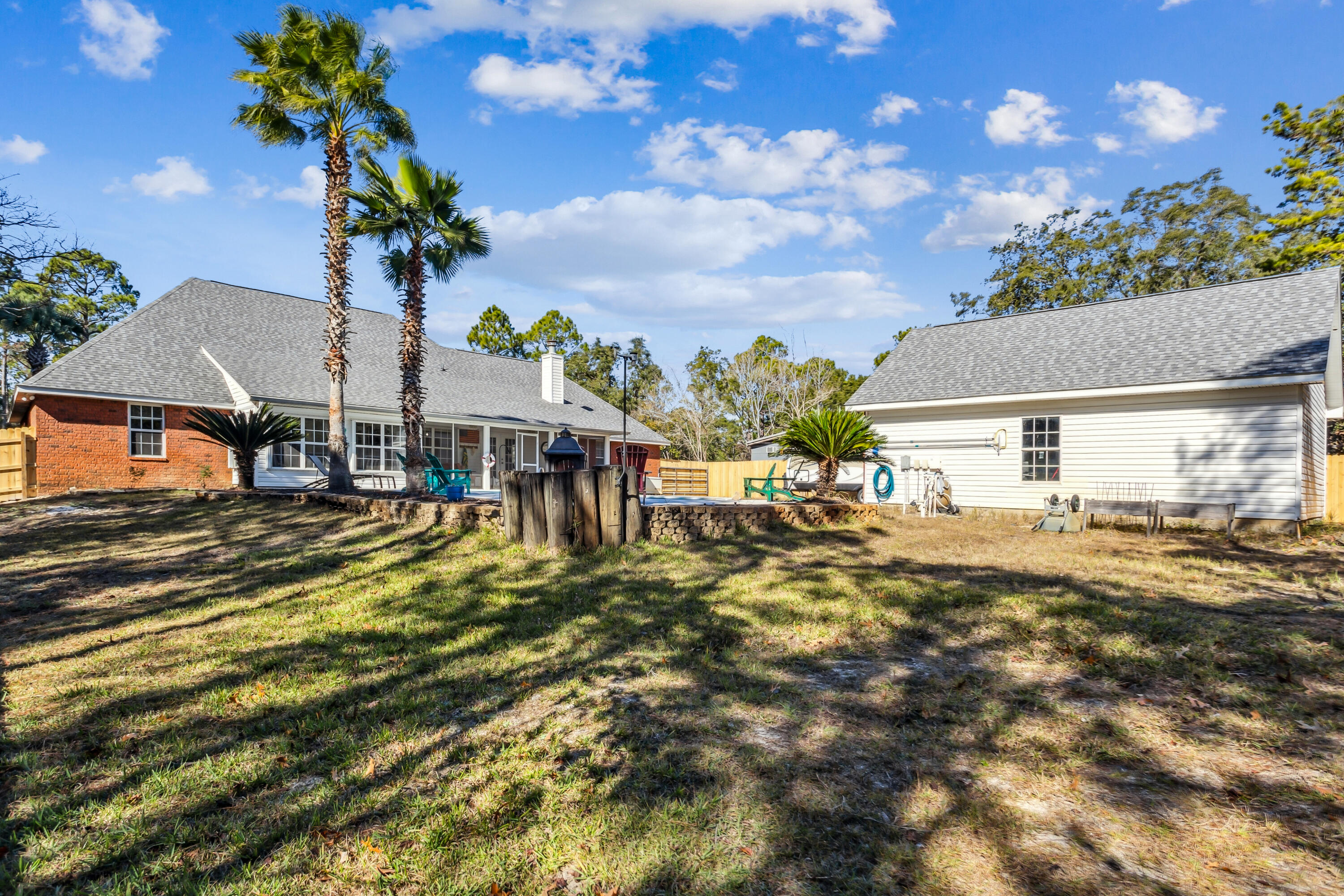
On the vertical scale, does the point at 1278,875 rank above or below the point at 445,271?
below

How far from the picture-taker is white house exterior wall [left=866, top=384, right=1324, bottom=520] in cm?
1166

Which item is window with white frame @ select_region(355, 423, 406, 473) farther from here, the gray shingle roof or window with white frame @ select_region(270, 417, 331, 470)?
the gray shingle roof

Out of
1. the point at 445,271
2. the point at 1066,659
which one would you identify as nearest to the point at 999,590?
the point at 1066,659

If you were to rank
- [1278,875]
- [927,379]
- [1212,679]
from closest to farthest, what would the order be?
[1278,875], [1212,679], [927,379]

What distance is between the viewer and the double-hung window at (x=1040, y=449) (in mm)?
14305

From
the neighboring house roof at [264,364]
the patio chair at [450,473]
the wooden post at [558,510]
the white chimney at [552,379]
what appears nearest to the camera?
the wooden post at [558,510]

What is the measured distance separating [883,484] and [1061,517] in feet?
14.9

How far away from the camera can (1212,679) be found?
171 inches

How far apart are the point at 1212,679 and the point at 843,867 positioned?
11.2 feet

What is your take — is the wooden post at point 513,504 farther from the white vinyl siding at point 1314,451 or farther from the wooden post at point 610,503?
the white vinyl siding at point 1314,451

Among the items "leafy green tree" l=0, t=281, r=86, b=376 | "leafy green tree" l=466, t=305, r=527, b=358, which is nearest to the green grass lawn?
"leafy green tree" l=0, t=281, r=86, b=376

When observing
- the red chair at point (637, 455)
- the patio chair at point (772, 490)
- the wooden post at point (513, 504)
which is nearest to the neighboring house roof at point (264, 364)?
the red chair at point (637, 455)

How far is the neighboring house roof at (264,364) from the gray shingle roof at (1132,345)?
14.0 meters

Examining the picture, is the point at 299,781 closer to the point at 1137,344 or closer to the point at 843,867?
the point at 843,867
